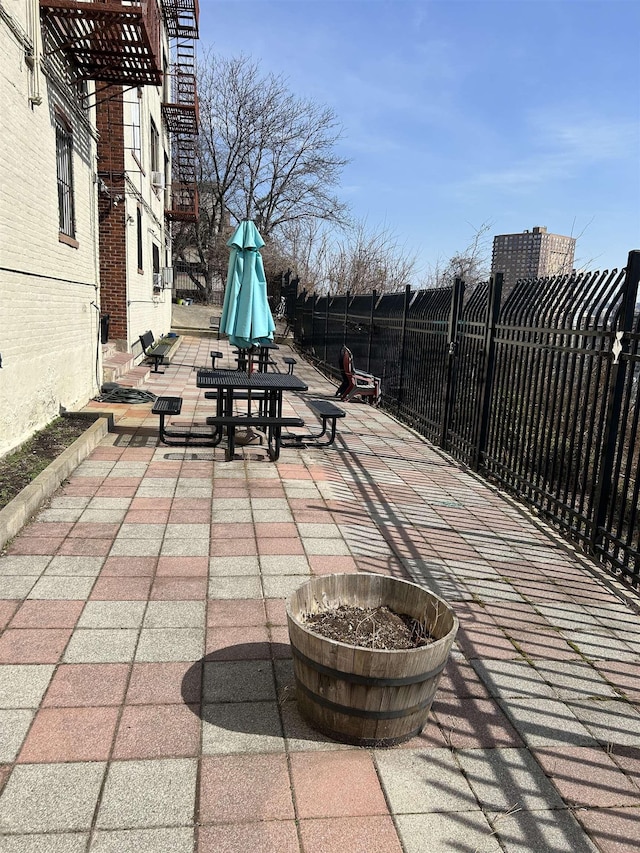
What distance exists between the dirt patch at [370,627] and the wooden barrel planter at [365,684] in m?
0.12

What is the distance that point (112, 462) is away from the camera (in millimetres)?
6379

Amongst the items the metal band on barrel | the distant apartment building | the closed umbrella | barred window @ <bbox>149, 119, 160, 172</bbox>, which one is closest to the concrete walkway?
the metal band on barrel

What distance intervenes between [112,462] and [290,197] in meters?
31.8

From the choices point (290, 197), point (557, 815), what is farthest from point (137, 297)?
point (290, 197)

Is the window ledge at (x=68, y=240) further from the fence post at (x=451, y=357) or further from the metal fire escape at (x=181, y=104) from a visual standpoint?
the metal fire escape at (x=181, y=104)

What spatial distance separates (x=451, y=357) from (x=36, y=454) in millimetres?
5154

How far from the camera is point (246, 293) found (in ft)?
24.1

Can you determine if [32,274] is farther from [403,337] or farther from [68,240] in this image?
[403,337]

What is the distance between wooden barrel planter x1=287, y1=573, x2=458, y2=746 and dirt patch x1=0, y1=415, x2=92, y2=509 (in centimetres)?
302

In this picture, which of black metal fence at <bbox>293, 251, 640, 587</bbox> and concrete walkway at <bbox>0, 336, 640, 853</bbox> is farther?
black metal fence at <bbox>293, 251, 640, 587</bbox>

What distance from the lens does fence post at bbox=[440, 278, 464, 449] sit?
8.11 meters

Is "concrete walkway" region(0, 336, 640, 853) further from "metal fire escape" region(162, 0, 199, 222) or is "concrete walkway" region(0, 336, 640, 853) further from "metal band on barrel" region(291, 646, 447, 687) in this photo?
"metal fire escape" region(162, 0, 199, 222)

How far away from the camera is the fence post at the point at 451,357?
26.6 ft

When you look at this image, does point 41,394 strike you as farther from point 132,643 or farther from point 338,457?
point 132,643
